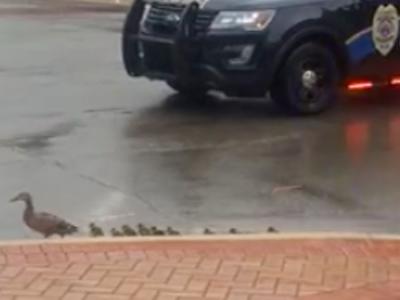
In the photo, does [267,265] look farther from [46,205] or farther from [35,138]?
[35,138]

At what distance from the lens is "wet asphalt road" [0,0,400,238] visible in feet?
29.5

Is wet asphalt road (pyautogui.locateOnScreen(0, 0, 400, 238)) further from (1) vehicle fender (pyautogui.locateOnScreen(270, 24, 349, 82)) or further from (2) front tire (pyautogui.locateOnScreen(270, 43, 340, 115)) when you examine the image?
(1) vehicle fender (pyautogui.locateOnScreen(270, 24, 349, 82))

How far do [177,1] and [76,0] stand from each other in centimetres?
2362

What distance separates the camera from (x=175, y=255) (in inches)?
282

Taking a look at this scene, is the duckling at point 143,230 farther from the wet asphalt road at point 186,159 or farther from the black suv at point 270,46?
the black suv at point 270,46

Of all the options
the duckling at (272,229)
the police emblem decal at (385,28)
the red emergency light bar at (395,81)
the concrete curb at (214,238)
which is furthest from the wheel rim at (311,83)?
the concrete curb at (214,238)

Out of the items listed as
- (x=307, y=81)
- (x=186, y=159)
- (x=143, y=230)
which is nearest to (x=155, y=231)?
(x=143, y=230)

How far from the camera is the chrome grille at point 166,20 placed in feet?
42.2

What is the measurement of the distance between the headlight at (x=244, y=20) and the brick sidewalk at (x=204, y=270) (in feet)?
18.0

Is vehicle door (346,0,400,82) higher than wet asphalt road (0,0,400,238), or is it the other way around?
vehicle door (346,0,400,82)

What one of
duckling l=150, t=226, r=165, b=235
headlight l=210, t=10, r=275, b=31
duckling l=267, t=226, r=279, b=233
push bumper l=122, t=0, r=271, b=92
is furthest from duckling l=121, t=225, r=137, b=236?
headlight l=210, t=10, r=275, b=31

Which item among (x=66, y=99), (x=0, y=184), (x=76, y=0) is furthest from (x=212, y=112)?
(x=76, y=0)

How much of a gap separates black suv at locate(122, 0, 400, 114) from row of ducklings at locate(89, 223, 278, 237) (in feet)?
15.0

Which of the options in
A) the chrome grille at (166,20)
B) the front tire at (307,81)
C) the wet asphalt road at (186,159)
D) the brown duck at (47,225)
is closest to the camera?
the brown duck at (47,225)
